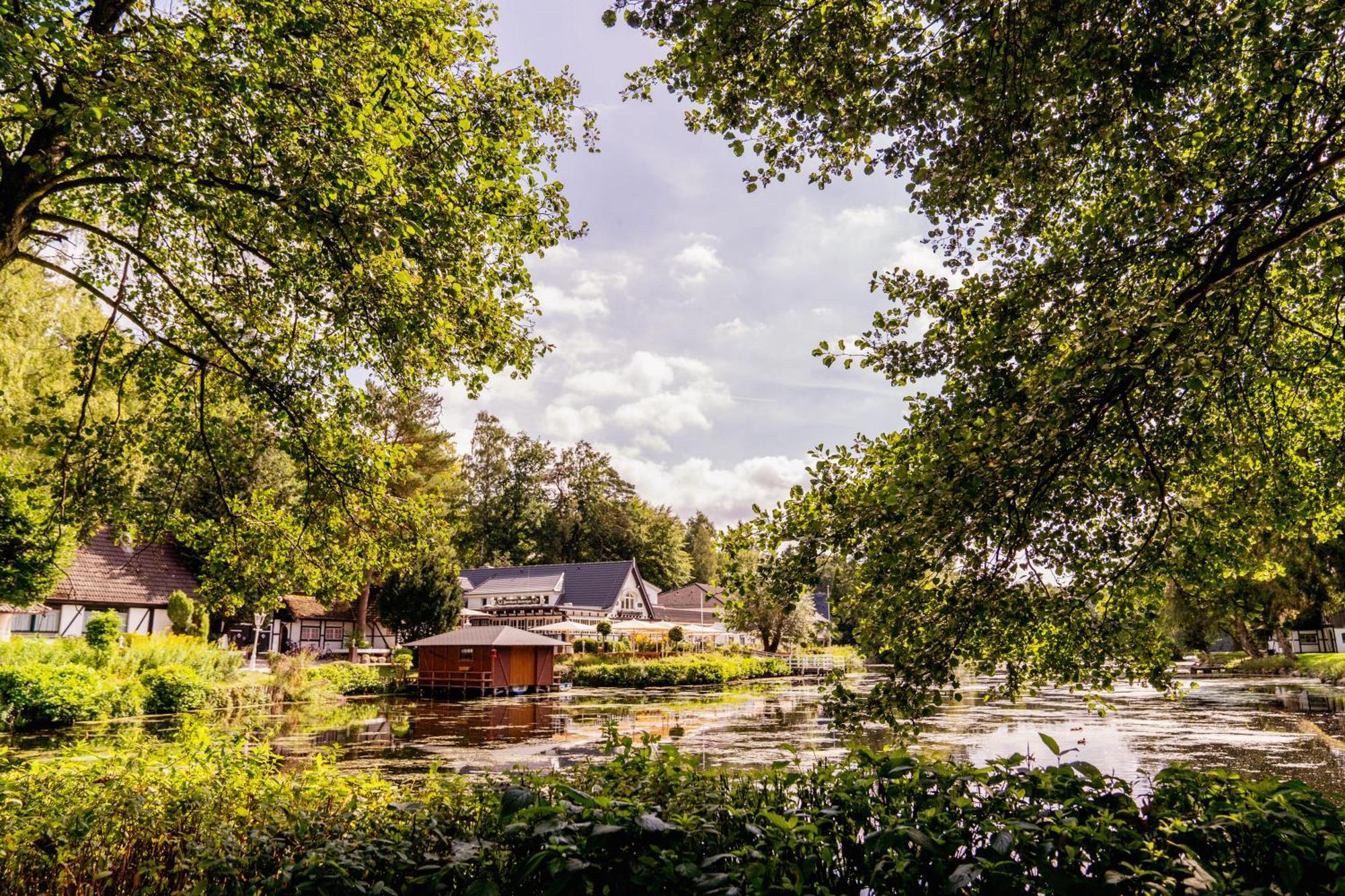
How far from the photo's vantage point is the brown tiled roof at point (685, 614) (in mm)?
67188

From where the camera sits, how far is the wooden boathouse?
30766mm

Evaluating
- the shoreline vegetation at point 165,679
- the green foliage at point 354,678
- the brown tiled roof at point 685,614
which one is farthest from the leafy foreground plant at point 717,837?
the brown tiled roof at point 685,614

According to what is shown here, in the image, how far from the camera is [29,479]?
7914 mm

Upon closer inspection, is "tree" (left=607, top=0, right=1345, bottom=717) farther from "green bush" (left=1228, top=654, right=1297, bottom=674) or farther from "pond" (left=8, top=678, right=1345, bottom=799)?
"green bush" (left=1228, top=654, right=1297, bottom=674)

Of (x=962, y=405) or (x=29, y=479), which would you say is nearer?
(x=962, y=405)

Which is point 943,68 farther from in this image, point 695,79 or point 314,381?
point 314,381

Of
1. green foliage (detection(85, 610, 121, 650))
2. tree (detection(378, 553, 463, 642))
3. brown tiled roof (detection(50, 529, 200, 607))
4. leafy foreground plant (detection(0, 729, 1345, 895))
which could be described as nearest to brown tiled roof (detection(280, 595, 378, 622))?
tree (detection(378, 553, 463, 642))

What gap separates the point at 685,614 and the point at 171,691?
179 feet

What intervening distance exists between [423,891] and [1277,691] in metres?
37.2

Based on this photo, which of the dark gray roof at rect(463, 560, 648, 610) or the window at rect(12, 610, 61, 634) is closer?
the window at rect(12, 610, 61, 634)

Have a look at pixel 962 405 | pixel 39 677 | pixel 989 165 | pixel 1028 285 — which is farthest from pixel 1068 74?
pixel 39 677

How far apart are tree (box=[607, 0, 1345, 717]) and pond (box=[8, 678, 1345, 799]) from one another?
5.35m

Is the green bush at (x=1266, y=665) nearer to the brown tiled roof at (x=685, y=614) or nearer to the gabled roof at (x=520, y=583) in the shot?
the brown tiled roof at (x=685, y=614)

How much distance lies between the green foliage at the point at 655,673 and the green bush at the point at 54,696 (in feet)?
66.2
